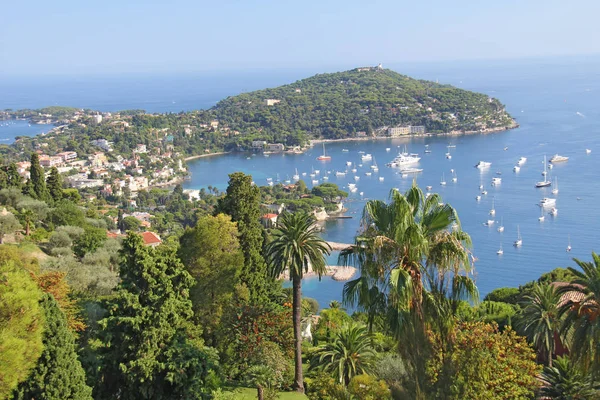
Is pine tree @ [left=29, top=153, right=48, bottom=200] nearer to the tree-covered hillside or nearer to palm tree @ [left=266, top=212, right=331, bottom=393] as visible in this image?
palm tree @ [left=266, top=212, right=331, bottom=393]

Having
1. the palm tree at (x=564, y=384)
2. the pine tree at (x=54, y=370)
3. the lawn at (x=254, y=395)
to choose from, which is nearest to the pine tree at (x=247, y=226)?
the lawn at (x=254, y=395)

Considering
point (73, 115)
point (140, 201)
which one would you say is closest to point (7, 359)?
point (140, 201)

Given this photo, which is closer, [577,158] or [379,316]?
[379,316]

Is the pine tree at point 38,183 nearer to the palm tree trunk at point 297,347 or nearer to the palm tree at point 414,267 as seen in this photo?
the palm tree trunk at point 297,347

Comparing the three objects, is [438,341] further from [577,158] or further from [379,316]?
[577,158]

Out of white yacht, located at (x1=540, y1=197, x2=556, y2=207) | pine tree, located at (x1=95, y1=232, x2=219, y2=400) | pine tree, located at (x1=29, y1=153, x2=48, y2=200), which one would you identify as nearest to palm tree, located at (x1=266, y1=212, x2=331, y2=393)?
pine tree, located at (x1=95, y1=232, x2=219, y2=400)
